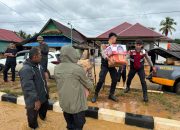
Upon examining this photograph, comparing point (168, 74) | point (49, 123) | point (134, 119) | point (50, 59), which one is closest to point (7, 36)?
point (50, 59)

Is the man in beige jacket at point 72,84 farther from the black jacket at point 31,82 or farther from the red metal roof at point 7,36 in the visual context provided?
the red metal roof at point 7,36

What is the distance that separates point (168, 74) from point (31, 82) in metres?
5.70

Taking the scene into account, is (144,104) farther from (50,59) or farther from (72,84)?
(50,59)

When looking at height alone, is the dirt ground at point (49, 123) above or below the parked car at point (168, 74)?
below

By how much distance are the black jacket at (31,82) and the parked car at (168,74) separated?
5290 mm

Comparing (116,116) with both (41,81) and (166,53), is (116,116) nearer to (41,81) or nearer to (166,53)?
(41,81)

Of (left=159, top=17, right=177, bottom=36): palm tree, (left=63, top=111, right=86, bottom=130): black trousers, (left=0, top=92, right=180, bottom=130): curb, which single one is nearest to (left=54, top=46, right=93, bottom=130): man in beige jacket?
(left=63, top=111, right=86, bottom=130): black trousers

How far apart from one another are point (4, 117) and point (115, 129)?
245cm

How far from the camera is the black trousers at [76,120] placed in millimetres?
3859

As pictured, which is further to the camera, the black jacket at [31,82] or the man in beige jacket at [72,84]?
the black jacket at [31,82]

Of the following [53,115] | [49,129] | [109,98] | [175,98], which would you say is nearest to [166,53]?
[175,98]

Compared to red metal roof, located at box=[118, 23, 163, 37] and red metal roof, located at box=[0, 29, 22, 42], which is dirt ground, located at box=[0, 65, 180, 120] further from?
red metal roof, located at box=[0, 29, 22, 42]

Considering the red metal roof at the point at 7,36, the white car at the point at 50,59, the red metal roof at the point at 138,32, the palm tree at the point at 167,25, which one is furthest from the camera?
the palm tree at the point at 167,25

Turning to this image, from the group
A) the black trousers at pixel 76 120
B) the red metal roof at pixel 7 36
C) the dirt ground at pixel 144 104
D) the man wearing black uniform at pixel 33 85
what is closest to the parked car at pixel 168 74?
the dirt ground at pixel 144 104
